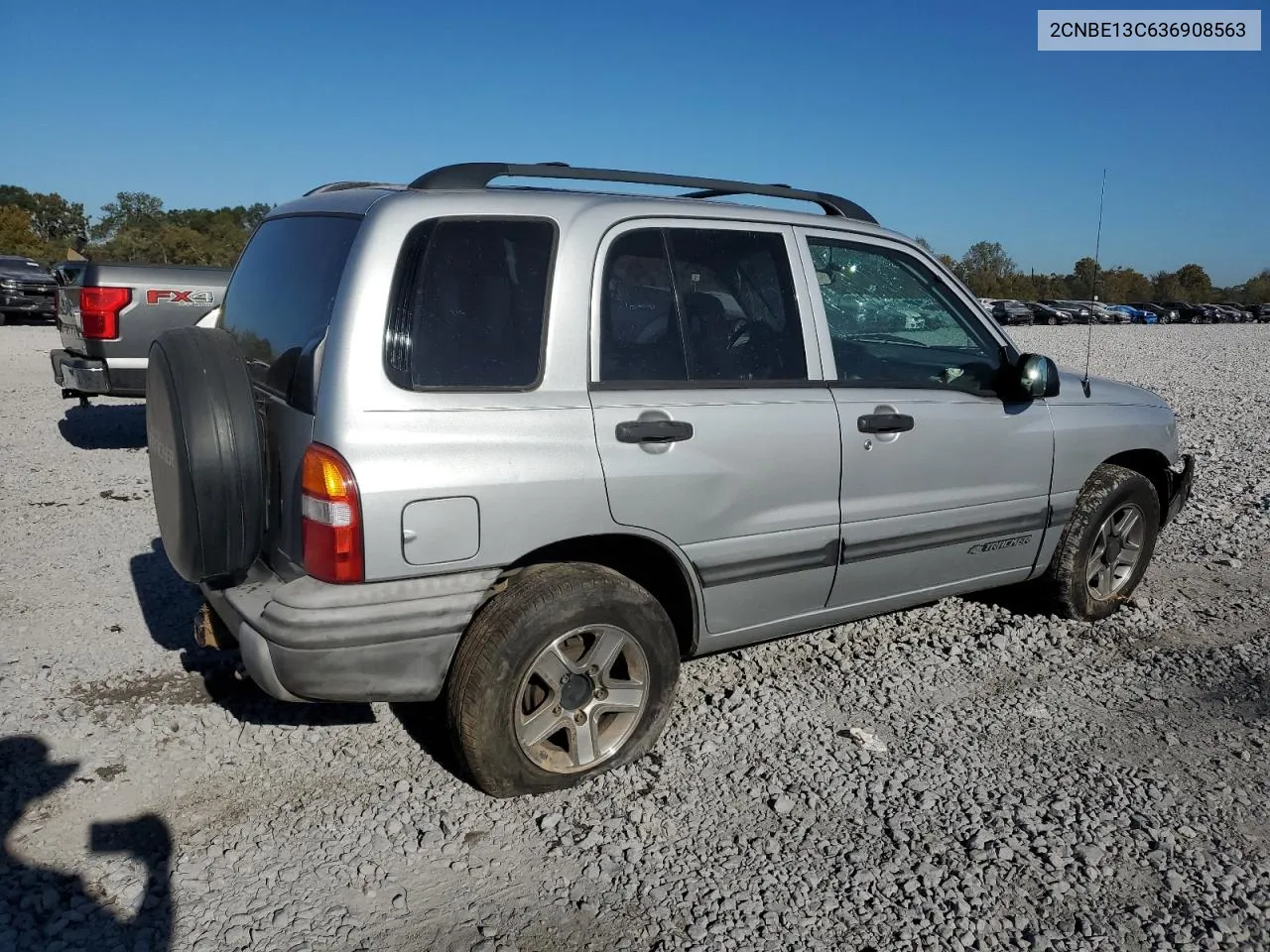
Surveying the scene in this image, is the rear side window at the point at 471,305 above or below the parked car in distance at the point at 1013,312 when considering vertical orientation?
below

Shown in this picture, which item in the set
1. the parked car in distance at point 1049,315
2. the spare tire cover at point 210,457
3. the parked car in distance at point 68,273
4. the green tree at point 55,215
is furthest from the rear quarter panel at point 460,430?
the green tree at point 55,215

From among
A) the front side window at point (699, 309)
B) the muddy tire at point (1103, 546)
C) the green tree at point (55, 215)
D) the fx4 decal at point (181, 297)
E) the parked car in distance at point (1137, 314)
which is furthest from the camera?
the green tree at point (55, 215)

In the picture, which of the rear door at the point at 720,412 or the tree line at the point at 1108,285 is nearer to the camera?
the rear door at the point at 720,412

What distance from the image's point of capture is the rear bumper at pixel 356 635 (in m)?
2.80

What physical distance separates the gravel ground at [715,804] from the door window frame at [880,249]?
1346mm

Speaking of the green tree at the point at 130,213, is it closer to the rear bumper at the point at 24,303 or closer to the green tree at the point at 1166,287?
the rear bumper at the point at 24,303

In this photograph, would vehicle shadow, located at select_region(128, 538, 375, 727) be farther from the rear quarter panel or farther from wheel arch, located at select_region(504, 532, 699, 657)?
wheel arch, located at select_region(504, 532, 699, 657)

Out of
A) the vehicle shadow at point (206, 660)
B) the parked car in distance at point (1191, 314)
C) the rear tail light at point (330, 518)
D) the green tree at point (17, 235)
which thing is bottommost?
the vehicle shadow at point (206, 660)

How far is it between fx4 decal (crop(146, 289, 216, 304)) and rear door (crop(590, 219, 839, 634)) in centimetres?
625

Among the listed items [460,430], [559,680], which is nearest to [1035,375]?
[559,680]

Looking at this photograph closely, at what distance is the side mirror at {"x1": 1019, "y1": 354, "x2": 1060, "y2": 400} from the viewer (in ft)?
13.1

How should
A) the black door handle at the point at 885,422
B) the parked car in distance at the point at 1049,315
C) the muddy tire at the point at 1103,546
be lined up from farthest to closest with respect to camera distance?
the parked car in distance at the point at 1049,315 → the muddy tire at the point at 1103,546 → the black door handle at the point at 885,422

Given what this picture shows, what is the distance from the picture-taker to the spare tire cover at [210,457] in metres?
2.88

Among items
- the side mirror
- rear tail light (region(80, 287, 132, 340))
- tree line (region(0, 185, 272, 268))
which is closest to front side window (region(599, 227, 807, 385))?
the side mirror
